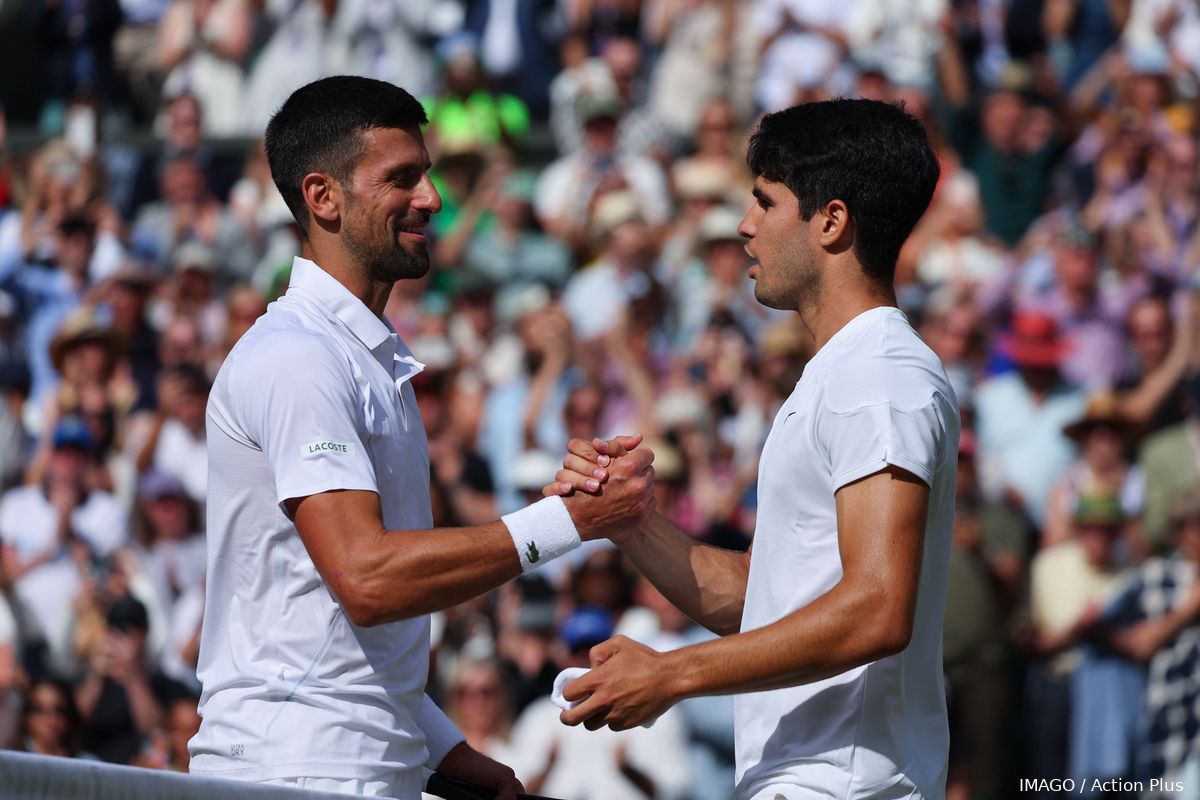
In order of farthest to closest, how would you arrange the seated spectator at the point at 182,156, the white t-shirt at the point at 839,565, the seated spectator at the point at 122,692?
the seated spectator at the point at 182,156, the seated spectator at the point at 122,692, the white t-shirt at the point at 839,565

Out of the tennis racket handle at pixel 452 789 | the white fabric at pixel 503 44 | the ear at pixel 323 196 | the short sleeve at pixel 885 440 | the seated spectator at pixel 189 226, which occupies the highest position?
the white fabric at pixel 503 44

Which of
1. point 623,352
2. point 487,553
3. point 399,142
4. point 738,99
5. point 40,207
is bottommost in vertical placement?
point 487,553

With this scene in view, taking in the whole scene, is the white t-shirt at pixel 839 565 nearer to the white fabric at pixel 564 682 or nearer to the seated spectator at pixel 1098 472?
the white fabric at pixel 564 682

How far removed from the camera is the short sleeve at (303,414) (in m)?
3.82

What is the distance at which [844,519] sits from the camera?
12.1 feet

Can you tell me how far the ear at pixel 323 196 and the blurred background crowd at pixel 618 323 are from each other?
400cm

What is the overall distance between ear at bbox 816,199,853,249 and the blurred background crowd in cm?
408

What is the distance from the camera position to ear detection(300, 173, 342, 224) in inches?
169

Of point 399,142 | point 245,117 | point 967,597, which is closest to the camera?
point 399,142

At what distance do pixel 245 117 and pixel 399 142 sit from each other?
953cm

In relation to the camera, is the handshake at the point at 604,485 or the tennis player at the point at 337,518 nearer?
the tennis player at the point at 337,518

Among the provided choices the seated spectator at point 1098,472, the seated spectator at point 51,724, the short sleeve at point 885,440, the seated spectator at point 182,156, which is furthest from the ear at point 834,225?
the seated spectator at point 182,156

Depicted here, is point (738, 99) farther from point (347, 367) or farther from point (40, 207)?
point (347, 367)

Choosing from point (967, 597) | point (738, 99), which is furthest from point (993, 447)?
point (738, 99)
